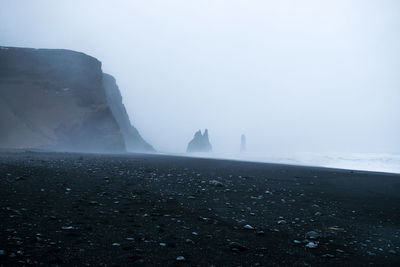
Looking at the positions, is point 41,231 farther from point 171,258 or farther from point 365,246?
point 365,246

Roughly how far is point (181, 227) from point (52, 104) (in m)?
53.5

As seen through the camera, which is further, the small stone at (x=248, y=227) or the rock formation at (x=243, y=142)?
the rock formation at (x=243, y=142)

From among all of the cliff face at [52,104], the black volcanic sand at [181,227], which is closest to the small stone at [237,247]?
the black volcanic sand at [181,227]

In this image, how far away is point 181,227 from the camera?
18.1 ft

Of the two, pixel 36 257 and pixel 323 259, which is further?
pixel 323 259

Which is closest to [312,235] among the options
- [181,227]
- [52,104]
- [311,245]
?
[311,245]

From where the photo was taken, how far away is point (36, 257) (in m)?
3.48

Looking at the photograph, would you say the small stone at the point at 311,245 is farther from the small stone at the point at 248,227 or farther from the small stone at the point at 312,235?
the small stone at the point at 248,227

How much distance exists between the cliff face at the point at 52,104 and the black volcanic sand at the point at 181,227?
42.0 m

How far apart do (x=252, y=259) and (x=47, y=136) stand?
1990 inches

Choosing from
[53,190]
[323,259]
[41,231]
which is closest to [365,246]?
[323,259]

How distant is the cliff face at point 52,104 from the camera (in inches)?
1743

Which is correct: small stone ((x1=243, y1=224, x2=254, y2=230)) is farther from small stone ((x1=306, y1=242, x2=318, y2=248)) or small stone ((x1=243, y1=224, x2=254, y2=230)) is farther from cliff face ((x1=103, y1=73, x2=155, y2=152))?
cliff face ((x1=103, y1=73, x2=155, y2=152))

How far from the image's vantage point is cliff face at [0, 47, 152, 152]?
44.3 m
